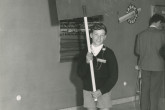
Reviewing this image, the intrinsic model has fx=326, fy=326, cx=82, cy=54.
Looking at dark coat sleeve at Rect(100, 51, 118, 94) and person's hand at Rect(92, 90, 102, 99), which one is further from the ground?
dark coat sleeve at Rect(100, 51, 118, 94)

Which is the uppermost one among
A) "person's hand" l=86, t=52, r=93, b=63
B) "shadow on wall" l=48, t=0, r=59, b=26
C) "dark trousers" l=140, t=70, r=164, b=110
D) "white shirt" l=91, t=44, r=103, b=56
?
"shadow on wall" l=48, t=0, r=59, b=26

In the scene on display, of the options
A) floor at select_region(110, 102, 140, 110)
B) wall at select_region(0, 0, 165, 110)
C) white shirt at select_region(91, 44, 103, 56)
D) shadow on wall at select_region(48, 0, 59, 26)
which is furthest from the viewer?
floor at select_region(110, 102, 140, 110)

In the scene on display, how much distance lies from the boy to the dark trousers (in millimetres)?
1661

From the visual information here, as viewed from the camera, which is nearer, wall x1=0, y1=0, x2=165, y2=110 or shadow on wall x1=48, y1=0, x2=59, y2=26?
wall x1=0, y1=0, x2=165, y2=110

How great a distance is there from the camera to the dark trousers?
4738 mm

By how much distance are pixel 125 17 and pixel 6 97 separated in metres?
2.49

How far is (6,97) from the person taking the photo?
4.18 meters

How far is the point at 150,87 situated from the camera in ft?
15.7

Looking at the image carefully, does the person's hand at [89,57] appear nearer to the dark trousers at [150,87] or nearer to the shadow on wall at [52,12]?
the shadow on wall at [52,12]

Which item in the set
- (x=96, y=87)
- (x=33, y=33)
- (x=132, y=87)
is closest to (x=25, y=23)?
(x=33, y=33)

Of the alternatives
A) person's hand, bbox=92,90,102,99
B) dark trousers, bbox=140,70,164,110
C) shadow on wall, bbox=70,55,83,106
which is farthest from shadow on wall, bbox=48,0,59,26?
person's hand, bbox=92,90,102,99

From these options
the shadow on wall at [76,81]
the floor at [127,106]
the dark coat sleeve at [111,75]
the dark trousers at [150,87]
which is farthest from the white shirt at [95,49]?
the floor at [127,106]

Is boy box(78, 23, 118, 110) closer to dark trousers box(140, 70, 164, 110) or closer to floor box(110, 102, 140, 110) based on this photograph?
dark trousers box(140, 70, 164, 110)

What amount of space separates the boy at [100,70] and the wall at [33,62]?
1.02 m
